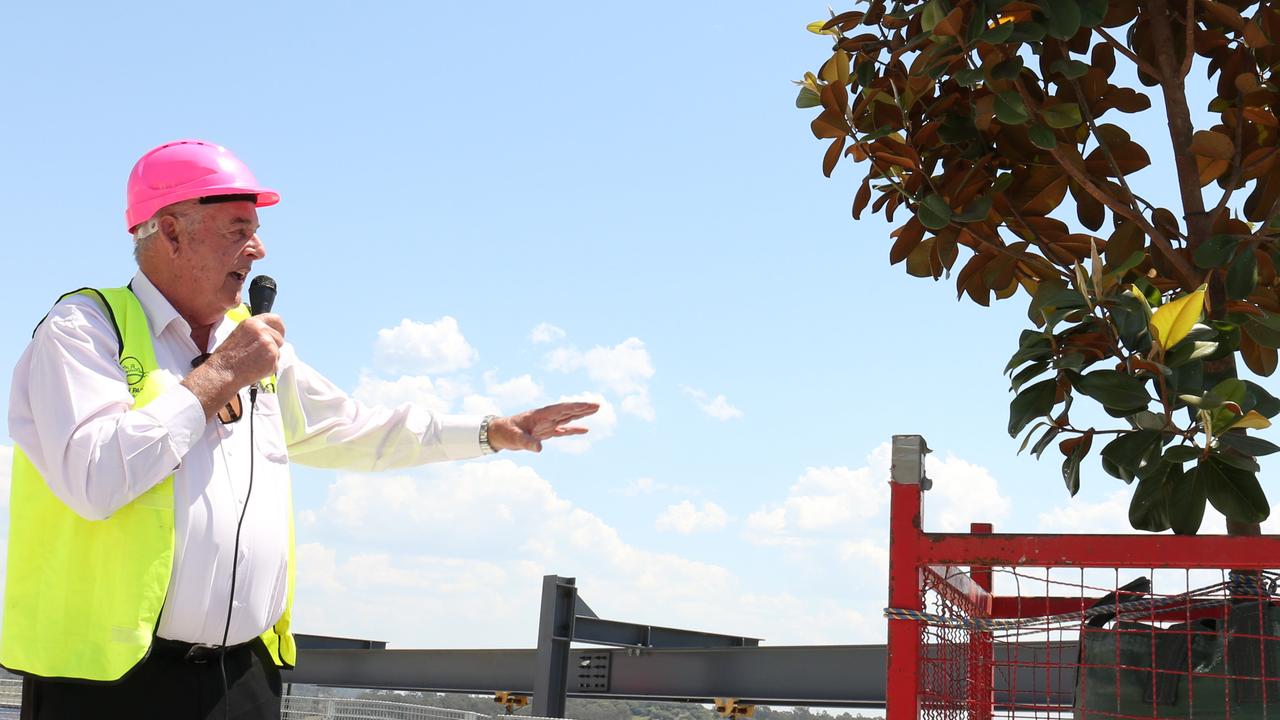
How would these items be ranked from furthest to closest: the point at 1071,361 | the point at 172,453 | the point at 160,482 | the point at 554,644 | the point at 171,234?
the point at 554,644
the point at 1071,361
the point at 171,234
the point at 160,482
the point at 172,453

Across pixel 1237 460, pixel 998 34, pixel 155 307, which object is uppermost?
pixel 998 34

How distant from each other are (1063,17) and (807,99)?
0.81 m

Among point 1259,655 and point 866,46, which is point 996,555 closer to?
point 1259,655

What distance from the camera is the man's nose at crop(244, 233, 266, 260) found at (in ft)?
8.05

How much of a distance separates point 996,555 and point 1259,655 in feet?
2.08

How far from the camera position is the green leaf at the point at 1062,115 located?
3.23 metres

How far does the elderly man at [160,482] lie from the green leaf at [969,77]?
174 cm

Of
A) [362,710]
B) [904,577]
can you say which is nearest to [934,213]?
[904,577]

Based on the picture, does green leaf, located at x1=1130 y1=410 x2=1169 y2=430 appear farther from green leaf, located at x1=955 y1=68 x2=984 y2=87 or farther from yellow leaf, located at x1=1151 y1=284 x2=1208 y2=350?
green leaf, located at x1=955 y1=68 x2=984 y2=87

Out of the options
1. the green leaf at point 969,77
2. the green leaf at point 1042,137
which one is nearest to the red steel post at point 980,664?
the green leaf at point 1042,137

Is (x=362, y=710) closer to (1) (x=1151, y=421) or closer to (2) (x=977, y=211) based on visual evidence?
(2) (x=977, y=211)

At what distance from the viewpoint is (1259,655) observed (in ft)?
8.84

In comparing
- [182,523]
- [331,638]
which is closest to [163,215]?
[182,523]

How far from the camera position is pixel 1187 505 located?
272 centimetres
